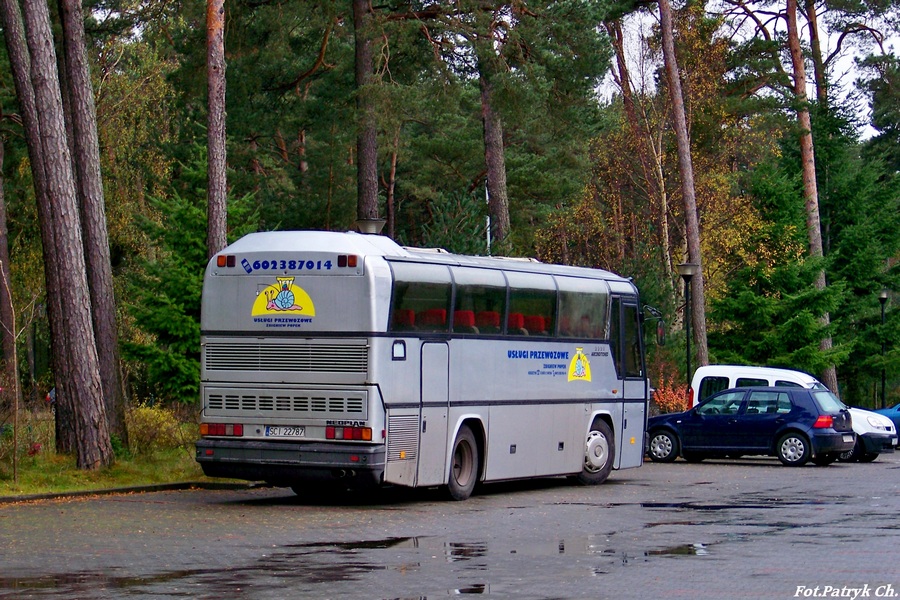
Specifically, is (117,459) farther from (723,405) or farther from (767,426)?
(767,426)

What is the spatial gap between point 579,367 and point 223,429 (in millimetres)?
6477

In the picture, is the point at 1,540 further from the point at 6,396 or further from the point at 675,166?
the point at 675,166

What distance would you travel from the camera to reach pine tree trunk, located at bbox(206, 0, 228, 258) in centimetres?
2436

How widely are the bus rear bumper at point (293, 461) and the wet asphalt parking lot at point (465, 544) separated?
1.47ft

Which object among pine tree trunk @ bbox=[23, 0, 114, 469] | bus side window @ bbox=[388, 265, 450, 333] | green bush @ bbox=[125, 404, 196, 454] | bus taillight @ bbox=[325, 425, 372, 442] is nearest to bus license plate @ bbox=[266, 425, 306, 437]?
bus taillight @ bbox=[325, 425, 372, 442]

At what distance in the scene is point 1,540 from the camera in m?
14.1

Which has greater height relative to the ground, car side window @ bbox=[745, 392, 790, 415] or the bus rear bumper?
car side window @ bbox=[745, 392, 790, 415]

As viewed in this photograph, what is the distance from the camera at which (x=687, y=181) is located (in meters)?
39.3

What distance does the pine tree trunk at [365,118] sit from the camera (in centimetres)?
3130

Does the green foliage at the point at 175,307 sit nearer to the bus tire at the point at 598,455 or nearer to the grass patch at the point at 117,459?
the grass patch at the point at 117,459

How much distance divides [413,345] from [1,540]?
6.42 metres

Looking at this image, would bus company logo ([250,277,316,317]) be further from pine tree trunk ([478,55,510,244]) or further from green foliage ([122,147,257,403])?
pine tree trunk ([478,55,510,244])

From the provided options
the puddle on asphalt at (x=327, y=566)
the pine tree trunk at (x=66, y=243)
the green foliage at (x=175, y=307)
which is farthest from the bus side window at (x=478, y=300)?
the green foliage at (x=175, y=307)

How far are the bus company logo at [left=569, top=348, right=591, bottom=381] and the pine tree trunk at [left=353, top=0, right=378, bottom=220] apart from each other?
32.1ft
